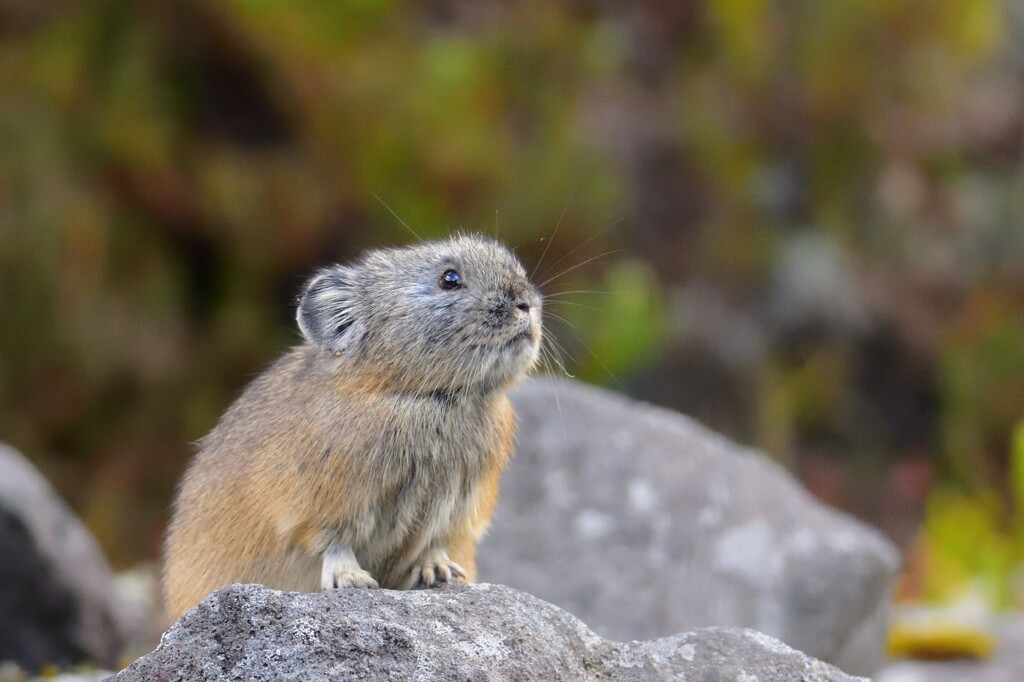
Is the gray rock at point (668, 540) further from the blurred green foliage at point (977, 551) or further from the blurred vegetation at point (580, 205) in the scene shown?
the blurred green foliage at point (977, 551)

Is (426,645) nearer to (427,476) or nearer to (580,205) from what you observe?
(427,476)

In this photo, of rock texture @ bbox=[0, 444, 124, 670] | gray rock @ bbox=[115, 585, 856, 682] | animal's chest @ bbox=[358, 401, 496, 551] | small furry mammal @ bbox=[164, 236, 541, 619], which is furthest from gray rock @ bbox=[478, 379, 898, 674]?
gray rock @ bbox=[115, 585, 856, 682]

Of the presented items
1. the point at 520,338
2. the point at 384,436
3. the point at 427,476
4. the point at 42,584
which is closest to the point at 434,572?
the point at 427,476

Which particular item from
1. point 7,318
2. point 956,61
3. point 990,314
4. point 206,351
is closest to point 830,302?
point 990,314

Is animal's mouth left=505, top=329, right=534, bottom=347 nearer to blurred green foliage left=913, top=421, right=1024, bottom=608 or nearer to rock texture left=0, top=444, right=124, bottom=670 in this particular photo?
rock texture left=0, top=444, right=124, bottom=670

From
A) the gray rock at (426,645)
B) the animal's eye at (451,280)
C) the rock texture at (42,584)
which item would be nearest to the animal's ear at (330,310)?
the animal's eye at (451,280)

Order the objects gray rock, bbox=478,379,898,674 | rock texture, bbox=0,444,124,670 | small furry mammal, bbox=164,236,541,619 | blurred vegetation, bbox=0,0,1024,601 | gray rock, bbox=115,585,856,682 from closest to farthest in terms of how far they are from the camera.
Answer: gray rock, bbox=115,585,856,682 < small furry mammal, bbox=164,236,541,619 < rock texture, bbox=0,444,124,670 < gray rock, bbox=478,379,898,674 < blurred vegetation, bbox=0,0,1024,601
